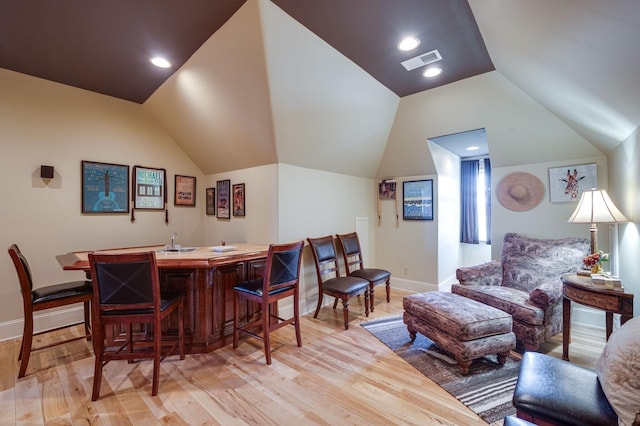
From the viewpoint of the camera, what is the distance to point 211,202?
Result: 433 cm

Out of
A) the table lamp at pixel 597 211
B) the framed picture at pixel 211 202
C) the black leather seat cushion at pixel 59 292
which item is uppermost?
the framed picture at pixel 211 202

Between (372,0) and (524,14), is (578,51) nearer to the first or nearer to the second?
(524,14)

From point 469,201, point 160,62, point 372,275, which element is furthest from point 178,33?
→ point 469,201

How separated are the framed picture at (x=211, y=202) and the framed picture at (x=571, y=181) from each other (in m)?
4.56

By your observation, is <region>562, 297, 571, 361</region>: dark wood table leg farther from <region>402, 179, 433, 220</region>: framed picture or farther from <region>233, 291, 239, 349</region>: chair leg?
<region>233, 291, 239, 349</region>: chair leg

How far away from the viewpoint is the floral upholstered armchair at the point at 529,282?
2.47 metres

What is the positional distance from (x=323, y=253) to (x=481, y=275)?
1904mm

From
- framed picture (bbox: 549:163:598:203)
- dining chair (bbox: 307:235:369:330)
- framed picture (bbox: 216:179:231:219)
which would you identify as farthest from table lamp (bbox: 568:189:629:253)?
framed picture (bbox: 216:179:231:219)

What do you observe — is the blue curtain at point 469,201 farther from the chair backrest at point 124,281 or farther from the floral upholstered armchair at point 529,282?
the chair backrest at point 124,281

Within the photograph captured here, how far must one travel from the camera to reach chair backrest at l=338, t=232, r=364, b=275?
3.93 metres

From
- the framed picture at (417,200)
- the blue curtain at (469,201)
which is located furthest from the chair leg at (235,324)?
the blue curtain at (469,201)

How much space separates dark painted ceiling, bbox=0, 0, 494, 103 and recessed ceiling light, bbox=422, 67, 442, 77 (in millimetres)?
70

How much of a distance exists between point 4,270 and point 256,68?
3283 mm

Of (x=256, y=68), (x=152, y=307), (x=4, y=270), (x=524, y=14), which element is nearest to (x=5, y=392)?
(x=152, y=307)
